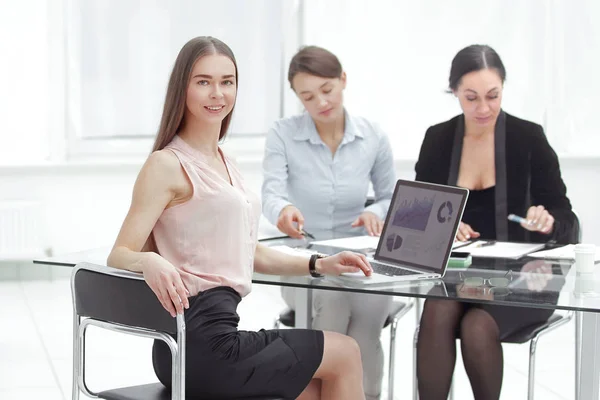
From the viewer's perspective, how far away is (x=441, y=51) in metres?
6.43

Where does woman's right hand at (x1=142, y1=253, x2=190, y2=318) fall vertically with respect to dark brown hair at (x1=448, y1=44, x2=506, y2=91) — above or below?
below

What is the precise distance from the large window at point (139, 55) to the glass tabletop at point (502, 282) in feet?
11.3

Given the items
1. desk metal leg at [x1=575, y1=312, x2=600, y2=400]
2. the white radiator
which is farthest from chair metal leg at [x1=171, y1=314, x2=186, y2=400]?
the white radiator

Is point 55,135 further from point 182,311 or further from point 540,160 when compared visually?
point 182,311

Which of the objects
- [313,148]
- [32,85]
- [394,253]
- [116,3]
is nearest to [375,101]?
[116,3]

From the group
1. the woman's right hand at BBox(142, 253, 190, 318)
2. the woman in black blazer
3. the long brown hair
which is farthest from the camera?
the woman in black blazer

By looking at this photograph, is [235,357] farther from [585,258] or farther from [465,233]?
[465,233]

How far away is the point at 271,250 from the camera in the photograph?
266cm

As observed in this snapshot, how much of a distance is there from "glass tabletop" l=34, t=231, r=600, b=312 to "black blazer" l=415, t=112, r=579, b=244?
1.91 ft

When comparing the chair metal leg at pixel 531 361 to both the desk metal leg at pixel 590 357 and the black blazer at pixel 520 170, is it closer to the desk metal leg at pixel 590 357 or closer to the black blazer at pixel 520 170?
the desk metal leg at pixel 590 357

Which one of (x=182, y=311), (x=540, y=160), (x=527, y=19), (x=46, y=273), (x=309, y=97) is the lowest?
(x=46, y=273)

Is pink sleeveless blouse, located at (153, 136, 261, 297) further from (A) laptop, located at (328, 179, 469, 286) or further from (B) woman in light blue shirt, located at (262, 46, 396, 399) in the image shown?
(B) woman in light blue shirt, located at (262, 46, 396, 399)

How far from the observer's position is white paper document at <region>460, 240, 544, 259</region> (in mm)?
2945

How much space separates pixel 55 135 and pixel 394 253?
12.5 feet
